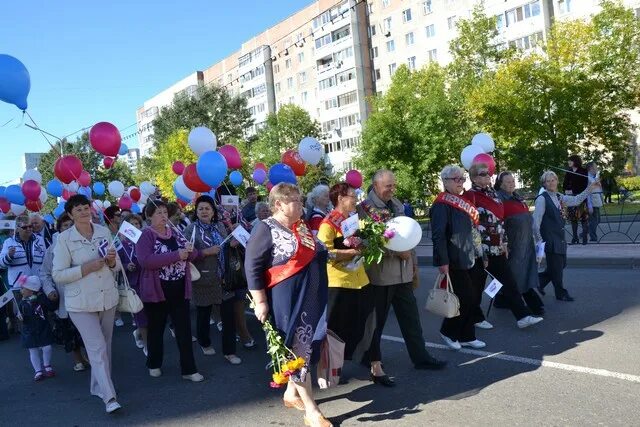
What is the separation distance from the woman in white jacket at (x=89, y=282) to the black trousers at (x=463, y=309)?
3286 millimetres

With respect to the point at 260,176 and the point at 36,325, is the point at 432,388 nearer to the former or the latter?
the point at 36,325

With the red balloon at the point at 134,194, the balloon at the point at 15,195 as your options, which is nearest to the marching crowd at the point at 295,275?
the balloon at the point at 15,195

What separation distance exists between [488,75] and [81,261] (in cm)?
3439

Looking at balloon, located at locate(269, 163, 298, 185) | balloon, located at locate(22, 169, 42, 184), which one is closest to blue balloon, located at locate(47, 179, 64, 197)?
balloon, located at locate(22, 169, 42, 184)

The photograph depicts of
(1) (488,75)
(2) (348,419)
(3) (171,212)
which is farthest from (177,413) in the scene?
(1) (488,75)

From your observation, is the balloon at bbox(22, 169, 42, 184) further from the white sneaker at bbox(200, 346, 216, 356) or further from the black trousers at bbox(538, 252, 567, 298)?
the black trousers at bbox(538, 252, 567, 298)

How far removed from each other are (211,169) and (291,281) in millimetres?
3422

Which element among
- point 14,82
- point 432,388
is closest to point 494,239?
point 432,388

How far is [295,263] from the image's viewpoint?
14.2 feet

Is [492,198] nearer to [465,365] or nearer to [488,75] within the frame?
[465,365]

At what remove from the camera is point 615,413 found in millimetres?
4047

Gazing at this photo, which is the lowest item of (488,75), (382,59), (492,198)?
(492,198)

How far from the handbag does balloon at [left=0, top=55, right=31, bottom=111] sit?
15.1 feet

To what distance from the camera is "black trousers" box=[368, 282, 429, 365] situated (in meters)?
5.38
